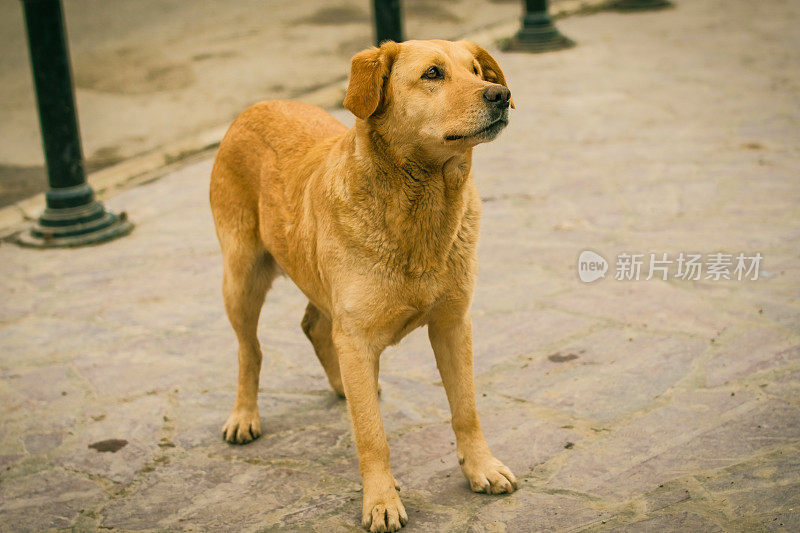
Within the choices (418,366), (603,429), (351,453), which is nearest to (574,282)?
(418,366)

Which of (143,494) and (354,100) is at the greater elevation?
(354,100)

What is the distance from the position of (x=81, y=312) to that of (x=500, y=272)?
2607 mm

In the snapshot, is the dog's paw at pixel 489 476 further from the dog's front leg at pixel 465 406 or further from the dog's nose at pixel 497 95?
the dog's nose at pixel 497 95

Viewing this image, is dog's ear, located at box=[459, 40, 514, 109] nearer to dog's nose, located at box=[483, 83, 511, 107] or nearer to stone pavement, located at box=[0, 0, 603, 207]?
dog's nose, located at box=[483, 83, 511, 107]

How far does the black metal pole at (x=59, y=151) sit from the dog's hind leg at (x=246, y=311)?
2.99 m

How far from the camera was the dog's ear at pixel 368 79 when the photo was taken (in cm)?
320

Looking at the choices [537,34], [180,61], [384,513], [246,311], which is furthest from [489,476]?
[180,61]

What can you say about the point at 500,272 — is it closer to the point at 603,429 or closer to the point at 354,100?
the point at 603,429

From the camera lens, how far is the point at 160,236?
6742mm

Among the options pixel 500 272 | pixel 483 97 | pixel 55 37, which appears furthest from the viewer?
pixel 55 37

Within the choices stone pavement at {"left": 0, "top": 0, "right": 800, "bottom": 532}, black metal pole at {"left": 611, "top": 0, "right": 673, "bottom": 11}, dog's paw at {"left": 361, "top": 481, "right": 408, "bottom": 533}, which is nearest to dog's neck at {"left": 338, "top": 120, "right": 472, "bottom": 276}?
dog's paw at {"left": 361, "top": 481, "right": 408, "bottom": 533}

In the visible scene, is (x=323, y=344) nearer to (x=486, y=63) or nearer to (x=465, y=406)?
(x=465, y=406)

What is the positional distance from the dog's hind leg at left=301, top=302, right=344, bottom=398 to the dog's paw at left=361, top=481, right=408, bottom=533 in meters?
1.04

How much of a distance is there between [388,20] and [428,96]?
5663 millimetres
